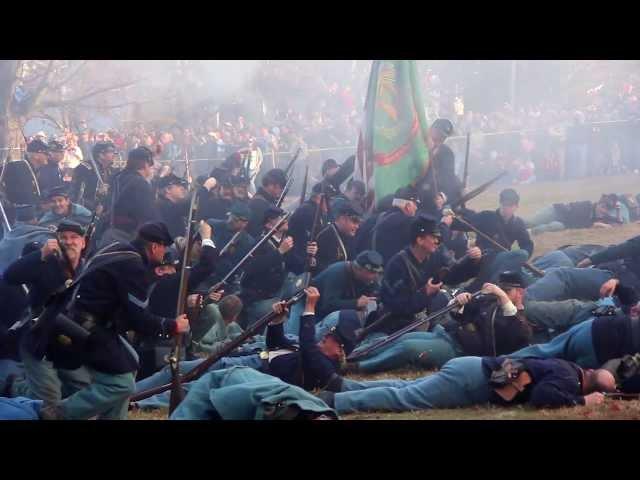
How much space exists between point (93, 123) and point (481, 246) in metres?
6.61

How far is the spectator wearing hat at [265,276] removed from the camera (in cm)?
901

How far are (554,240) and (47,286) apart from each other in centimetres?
668

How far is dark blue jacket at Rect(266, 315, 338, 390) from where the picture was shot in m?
6.98

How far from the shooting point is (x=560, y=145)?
1423 cm

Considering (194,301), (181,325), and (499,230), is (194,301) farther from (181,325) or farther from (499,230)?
(499,230)

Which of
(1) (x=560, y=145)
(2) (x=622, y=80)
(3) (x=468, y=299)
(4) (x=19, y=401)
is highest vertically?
(2) (x=622, y=80)

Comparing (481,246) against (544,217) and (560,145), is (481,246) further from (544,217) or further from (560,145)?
(560,145)

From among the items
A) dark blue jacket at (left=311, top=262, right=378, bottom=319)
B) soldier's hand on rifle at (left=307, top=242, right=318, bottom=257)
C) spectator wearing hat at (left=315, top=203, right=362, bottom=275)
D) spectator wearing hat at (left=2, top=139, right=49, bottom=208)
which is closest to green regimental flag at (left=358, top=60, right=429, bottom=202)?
spectator wearing hat at (left=315, top=203, right=362, bottom=275)

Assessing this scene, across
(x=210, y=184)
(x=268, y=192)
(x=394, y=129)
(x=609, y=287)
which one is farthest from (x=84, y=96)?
(x=609, y=287)

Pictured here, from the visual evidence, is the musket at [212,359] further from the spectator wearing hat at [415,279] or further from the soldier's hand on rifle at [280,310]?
the spectator wearing hat at [415,279]

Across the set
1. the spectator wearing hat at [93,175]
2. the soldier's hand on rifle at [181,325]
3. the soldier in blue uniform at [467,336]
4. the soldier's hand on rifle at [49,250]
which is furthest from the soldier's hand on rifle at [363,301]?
the spectator wearing hat at [93,175]
